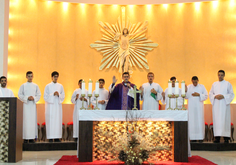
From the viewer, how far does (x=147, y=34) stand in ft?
32.9

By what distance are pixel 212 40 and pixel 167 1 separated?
6.10 feet

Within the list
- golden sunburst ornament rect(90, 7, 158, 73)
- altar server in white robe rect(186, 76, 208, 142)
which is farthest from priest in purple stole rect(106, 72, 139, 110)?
golden sunburst ornament rect(90, 7, 158, 73)

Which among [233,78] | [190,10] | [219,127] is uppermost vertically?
[190,10]

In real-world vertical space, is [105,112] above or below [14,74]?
below

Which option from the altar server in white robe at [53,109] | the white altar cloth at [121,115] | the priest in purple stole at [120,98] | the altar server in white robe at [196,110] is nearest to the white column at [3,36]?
the altar server in white robe at [53,109]

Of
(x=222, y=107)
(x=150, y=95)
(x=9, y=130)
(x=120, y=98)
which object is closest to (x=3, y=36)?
(x=9, y=130)

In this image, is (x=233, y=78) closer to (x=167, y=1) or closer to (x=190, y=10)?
(x=190, y=10)

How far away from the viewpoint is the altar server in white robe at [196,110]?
834cm

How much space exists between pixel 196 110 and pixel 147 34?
301 cm

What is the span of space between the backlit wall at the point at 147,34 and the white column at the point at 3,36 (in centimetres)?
72

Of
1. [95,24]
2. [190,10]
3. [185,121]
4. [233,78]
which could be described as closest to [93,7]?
[95,24]

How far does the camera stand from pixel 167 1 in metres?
9.85

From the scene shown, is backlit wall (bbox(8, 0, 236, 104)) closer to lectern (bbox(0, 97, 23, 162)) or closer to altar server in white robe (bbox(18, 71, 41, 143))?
altar server in white robe (bbox(18, 71, 41, 143))

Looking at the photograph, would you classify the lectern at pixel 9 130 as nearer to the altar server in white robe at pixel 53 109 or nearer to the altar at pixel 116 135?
the altar at pixel 116 135
